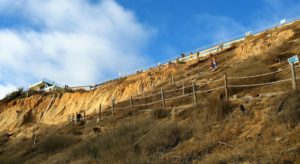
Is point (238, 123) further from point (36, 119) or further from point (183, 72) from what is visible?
point (36, 119)

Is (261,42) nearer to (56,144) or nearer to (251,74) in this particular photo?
(251,74)

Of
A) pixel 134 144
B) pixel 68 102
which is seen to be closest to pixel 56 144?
pixel 134 144

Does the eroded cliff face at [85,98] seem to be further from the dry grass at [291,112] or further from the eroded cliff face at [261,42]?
the dry grass at [291,112]

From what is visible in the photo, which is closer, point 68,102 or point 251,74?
point 251,74

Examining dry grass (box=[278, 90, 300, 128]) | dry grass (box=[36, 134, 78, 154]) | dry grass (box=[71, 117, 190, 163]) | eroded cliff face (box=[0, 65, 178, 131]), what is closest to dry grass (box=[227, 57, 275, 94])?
dry grass (box=[71, 117, 190, 163])

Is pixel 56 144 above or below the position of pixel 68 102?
below

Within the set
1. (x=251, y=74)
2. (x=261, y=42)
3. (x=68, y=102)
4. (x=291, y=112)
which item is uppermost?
(x=261, y=42)

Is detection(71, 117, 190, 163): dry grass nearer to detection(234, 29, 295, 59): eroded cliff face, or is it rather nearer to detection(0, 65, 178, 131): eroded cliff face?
detection(234, 29, 295, 59): eroded cliff face

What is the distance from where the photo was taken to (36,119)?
49.6 m

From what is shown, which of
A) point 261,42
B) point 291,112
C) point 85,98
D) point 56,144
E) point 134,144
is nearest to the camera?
point 291,112

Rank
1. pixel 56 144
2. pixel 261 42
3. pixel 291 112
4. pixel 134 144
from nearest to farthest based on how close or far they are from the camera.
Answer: pixel 291 112 < pixel 134 144 < pixel 56 144 < pixel 261 42

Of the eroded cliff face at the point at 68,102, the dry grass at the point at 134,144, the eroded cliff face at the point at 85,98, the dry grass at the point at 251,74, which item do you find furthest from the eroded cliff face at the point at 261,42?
the dry grass at the point at 134,144

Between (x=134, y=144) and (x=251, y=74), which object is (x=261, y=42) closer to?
(x=251, y=74)

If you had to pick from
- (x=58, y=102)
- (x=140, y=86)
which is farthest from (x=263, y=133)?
(x=58, y=102)
